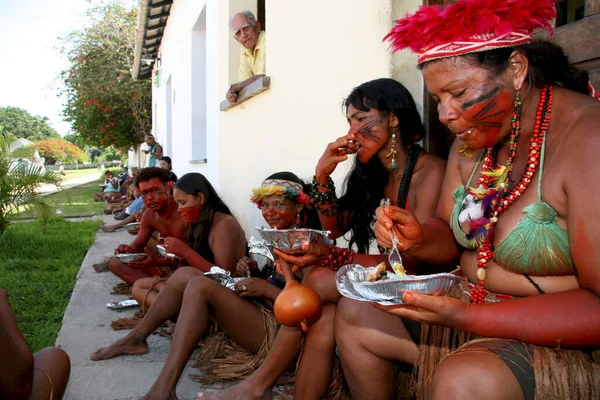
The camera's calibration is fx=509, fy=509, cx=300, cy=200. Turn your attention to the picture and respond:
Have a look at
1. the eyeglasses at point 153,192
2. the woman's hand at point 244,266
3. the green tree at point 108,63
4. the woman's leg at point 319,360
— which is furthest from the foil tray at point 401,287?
the green tree at point 108,63

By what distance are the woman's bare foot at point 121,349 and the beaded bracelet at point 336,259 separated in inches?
61.1

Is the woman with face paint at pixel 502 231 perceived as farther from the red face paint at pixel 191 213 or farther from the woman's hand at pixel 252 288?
the red face paint at pixel 191 213

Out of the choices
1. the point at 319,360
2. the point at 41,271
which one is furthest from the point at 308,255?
the point at 41,271

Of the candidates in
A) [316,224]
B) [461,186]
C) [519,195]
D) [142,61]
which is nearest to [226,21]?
[316,224]

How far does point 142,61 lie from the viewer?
15.4 meters

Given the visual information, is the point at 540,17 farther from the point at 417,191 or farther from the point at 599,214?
the point at 417,191

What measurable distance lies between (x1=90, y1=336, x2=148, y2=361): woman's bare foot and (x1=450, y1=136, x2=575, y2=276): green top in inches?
93.0

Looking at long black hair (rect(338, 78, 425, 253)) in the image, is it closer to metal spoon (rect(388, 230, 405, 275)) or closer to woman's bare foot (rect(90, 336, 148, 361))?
metal spoon (rect(388, 230, 405, 275))

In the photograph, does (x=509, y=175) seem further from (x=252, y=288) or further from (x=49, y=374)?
(x=49, y=374)

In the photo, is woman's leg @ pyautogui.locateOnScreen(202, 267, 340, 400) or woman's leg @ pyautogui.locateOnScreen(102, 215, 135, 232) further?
woman's leg @ pyautogui.locateOnScreen(102, 215, 135, 232)

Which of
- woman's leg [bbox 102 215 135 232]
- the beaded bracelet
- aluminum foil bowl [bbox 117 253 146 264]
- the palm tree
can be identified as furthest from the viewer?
woman's leg [bbox 102 215 135 232]

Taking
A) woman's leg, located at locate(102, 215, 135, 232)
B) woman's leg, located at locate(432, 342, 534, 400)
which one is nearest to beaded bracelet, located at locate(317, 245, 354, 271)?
woman's leg, located at locate(432, 342, 534, 400)

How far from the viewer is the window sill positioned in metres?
4.18

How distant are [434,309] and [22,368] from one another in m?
1.45
